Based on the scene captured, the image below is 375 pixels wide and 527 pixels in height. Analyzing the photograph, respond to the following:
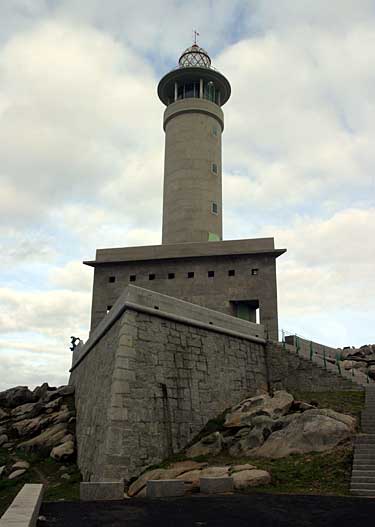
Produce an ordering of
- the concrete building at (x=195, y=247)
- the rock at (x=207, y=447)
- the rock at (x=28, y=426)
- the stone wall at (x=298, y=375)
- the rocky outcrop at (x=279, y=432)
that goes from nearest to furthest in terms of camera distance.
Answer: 1. the rocky outcrop at (x=279, y=432)
2. the rock at (x=207, y=447)
3. the stone wall at (x=298, y=375)
4. the rock at (x=28, y=426)
5. the concrete building at (x=195, y=247)

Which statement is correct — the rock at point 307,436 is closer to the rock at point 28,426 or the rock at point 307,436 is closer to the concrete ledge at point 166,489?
the concrete ledge at point 166,489

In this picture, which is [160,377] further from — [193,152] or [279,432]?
[193,152]

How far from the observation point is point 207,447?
1644 centimetres

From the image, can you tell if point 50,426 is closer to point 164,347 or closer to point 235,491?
point 164,347

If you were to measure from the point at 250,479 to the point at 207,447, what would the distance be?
418cm

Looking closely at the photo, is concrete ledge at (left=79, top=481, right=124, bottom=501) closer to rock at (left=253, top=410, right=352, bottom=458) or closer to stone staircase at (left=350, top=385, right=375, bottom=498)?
rock at (left=253, top=410, right=352, bottom=458)

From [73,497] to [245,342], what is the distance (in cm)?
1176

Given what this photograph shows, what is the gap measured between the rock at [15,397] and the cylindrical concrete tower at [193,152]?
13.3 m

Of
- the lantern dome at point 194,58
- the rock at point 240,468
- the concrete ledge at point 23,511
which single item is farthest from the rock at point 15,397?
the lantern dome at point 194,58

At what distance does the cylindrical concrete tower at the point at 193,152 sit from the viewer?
33.2m

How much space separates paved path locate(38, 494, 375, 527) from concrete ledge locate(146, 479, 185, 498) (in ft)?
1.50

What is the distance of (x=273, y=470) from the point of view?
1331cm

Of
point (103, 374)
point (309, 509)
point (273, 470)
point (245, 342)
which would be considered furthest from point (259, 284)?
point (309, 509)

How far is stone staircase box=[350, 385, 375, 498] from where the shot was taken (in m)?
11.9
